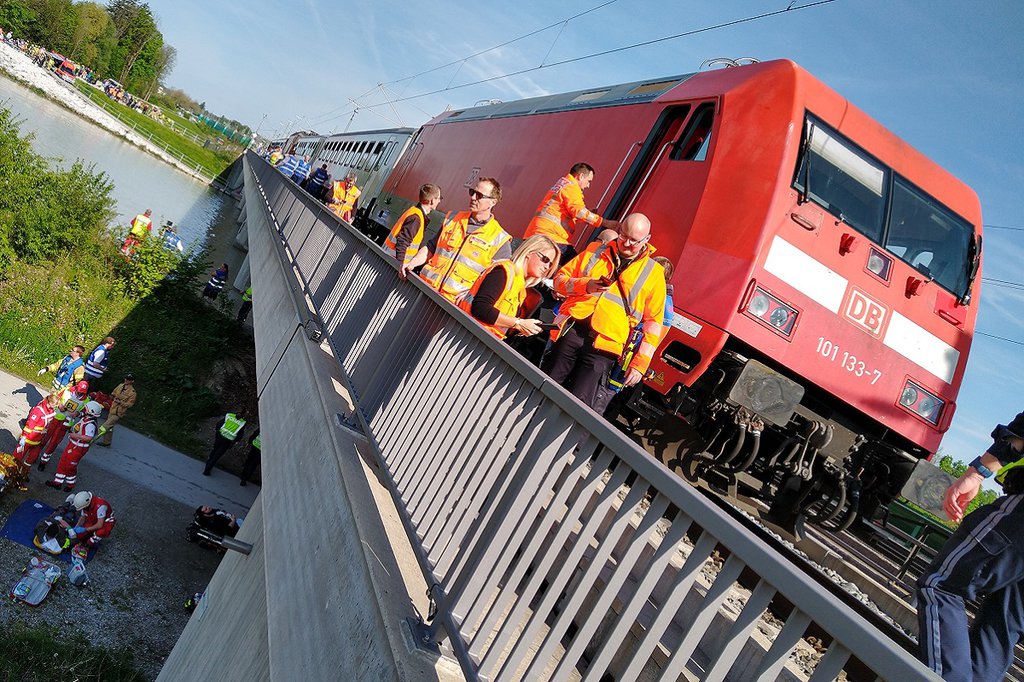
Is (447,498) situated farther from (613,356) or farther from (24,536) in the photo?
(24,536)

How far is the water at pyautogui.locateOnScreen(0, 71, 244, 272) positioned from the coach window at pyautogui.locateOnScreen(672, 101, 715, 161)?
35.7 meters

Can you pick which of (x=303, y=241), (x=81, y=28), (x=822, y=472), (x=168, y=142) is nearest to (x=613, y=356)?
(x=822, y=472)

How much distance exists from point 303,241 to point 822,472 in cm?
732

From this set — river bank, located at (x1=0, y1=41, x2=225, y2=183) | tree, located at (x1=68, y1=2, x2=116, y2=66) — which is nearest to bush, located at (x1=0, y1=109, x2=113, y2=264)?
river bank, located at (x1=0, y1=41, x2=225, y2=183)

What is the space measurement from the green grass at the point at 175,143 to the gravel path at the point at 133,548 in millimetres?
59244

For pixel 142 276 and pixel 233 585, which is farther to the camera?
pixel 142 276

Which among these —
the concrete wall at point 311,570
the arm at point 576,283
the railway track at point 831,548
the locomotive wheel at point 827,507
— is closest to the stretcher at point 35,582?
the concrete wall at point 311,570

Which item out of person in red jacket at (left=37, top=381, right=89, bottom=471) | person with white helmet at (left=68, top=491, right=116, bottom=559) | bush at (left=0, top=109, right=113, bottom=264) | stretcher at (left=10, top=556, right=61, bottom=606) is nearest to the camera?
stretcher at (left=10, top=556, right=61, bottom=606)

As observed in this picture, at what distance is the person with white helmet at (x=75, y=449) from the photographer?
14.7 meters

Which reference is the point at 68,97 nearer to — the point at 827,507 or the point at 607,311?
the point at 827,507

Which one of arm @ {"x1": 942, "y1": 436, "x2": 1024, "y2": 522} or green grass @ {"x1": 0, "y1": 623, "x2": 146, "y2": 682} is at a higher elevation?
arm @ {"x1": 942, "y1": 436, "x2": 1024, "y2": 522}

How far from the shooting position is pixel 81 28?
102 metres

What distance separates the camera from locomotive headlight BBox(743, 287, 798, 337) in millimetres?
7004

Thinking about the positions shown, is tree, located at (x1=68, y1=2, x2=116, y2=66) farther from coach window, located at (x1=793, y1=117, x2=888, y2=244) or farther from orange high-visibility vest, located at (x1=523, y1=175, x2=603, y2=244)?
coach window, located at (x1=793, y1=117, x2=888, y2=244)
